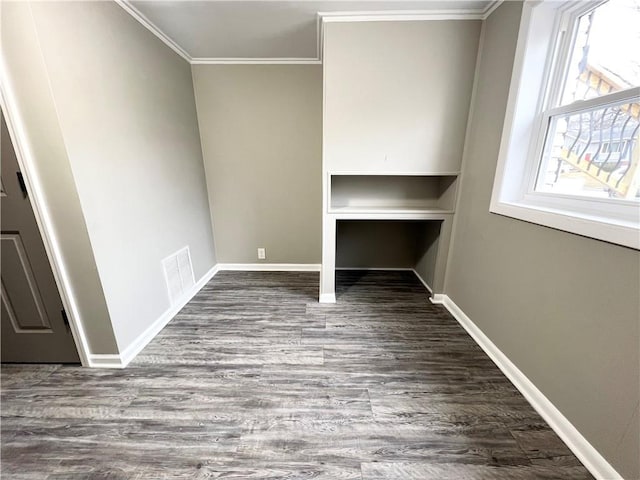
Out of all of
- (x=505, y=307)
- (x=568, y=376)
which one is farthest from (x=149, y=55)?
(x=568, y=376)

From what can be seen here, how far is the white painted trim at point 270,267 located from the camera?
3.17m

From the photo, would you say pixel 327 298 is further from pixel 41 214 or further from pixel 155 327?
pixel 41 214

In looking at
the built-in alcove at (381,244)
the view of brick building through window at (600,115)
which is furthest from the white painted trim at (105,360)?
the view of brick building through window at (600,115)

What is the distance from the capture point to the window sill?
941 mm

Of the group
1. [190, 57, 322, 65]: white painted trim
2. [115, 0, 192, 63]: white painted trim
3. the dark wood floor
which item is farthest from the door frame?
[190, 57, 322, 65]: white painted trim

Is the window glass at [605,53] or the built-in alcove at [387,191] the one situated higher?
the window glass at [605,53]

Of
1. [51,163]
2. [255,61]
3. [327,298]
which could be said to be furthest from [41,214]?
[255,61]

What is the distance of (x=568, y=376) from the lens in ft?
3.86

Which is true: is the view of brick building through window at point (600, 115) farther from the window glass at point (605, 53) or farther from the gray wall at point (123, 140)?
the gray wall at point (123, 140)

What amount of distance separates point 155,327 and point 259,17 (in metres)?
2.55

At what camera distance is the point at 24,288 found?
4.89 ft

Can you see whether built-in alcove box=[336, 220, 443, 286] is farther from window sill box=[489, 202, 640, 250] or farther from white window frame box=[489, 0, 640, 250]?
window sill box=[489, 202, 640, 250]

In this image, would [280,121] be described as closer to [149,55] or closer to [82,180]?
[149,55]

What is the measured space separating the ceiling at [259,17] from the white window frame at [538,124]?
0.48 metres
